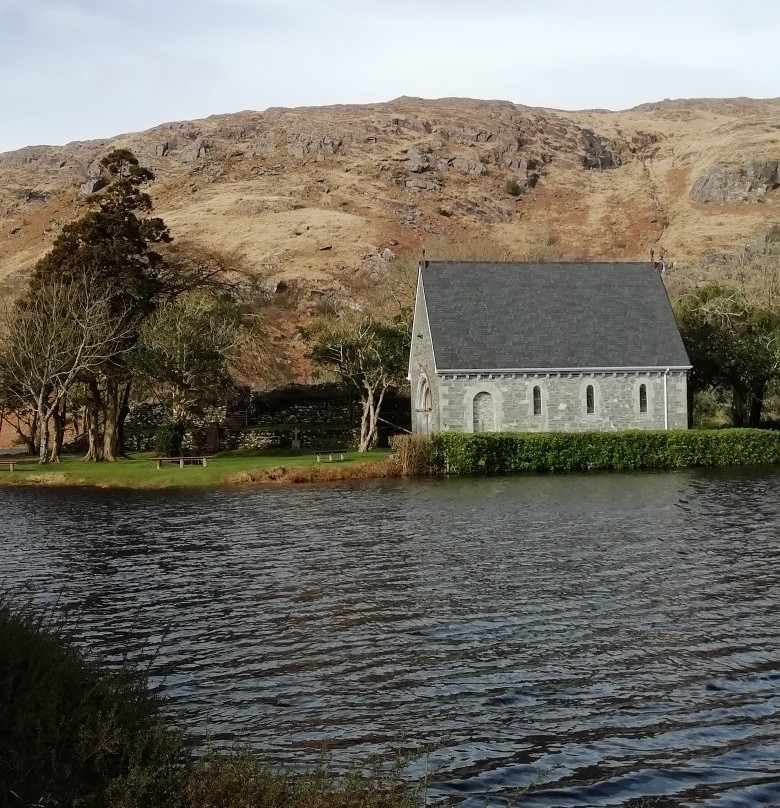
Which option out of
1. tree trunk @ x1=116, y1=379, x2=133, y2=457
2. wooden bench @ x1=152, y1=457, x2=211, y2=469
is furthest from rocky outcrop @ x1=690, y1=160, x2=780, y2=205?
wooden bench @ x1=152, y1=457, x2=211, y2=469

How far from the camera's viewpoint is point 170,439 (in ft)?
178

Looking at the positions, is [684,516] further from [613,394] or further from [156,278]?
[156,278]

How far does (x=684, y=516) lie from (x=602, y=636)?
51.6ft

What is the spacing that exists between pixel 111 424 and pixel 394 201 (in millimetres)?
107800

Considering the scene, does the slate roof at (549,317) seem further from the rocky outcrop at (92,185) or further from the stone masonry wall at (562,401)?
the rocky outcrop at (92,185)

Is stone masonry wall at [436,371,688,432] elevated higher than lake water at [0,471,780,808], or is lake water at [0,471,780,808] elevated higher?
stone masonry wall at [436,371,688,432]

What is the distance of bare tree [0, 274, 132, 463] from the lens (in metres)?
53.8

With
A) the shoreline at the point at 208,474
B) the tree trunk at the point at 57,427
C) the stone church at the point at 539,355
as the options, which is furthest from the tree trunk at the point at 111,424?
the stone church at the point at 539,355

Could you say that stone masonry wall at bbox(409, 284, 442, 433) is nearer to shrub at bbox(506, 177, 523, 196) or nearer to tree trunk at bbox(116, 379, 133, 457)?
tree trunk at bbox(116, 379, 133, 457)

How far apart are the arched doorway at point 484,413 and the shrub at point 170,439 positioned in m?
16.2

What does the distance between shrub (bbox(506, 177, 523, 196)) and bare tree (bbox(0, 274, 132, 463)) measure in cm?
12538

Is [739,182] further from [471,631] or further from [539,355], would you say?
[471,631]

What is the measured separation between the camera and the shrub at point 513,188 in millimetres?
174500

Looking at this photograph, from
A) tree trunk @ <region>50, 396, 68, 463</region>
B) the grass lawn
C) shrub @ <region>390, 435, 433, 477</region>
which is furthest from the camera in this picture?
tree trunk @ <region>50, 396, 68, 463</region>
